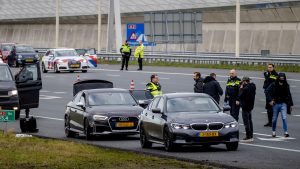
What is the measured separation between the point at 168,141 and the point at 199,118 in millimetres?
768

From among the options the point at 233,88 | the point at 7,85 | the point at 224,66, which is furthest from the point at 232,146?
the point at 224,66

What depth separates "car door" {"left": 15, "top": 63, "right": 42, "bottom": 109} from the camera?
32.7m

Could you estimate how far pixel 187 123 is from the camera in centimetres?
2052

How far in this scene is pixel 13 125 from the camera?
31656mm

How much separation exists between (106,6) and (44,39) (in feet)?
39.8

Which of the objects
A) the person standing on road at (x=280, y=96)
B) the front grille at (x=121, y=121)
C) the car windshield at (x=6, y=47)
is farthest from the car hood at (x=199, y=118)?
the car windshield at (x=6, y=47)

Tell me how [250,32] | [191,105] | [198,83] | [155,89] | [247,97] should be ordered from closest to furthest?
[191,105] < [247,97] < [198,83] < [155,89] < [250,32]

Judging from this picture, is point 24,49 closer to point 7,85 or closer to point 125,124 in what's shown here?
point 7,85

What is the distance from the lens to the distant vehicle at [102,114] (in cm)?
2464

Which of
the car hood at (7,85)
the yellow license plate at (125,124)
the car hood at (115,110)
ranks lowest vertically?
the yellow license plate at (125,124)

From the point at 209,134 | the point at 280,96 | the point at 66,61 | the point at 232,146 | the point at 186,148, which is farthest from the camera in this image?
the point at 66,61

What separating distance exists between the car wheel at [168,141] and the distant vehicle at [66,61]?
39.3 metres

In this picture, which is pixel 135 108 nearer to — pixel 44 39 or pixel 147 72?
pixel 147 72

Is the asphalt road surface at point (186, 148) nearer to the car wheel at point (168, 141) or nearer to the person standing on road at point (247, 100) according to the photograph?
the car wheel at point (168, 141)
